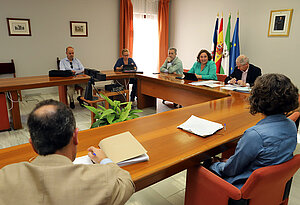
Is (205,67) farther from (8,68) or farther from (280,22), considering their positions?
(8,68)

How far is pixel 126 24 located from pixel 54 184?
6089mm

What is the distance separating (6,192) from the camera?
638mm

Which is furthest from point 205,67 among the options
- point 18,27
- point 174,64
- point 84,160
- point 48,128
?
point 18,27

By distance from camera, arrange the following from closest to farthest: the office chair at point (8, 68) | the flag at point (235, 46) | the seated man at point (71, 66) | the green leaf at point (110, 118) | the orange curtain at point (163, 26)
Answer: the green leaf at point (110, 118) → the seated man at point (71, 66) → the office chair at point (8, 68) → the flag at point (235, 46) → the orange curtain at point (163, 26)

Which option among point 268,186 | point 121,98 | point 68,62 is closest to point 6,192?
point 268,186

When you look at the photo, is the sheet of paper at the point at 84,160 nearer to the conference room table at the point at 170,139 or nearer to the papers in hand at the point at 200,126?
the conference room table at the point at 170,139

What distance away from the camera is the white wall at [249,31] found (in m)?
4.55

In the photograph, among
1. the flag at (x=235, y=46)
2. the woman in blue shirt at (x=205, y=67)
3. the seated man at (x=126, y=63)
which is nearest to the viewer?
the woman in blue shirt at (x=205, y=67)

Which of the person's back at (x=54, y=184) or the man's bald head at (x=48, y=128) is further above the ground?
the man's bald head at (x=48, y=128)

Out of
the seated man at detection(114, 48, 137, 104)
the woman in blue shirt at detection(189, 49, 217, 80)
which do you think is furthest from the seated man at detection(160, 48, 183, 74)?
the seated man at detection(114, 48, 137, 104)

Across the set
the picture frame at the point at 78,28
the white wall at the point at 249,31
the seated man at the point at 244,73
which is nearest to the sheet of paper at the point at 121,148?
the seated man at the point at 244,73

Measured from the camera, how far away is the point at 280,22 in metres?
4.59

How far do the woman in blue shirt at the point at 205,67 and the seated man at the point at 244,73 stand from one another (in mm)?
368

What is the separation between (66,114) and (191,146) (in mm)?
Result: 836
